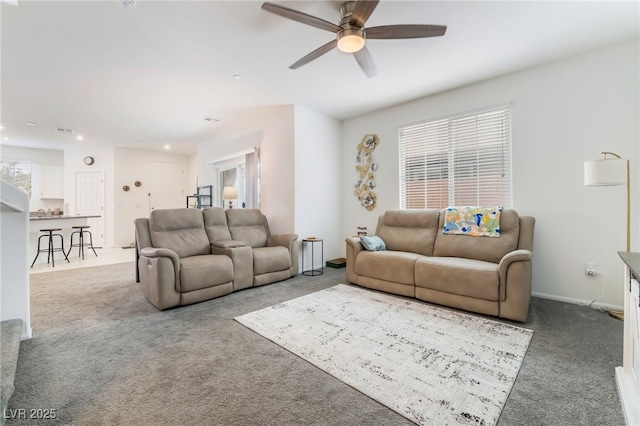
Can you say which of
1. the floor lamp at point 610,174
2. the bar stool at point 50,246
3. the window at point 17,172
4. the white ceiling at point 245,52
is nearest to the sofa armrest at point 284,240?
the white ceiling at point 245,52

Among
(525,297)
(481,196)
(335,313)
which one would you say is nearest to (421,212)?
(481,196)

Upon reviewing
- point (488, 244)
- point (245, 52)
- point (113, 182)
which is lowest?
point (488, 244)

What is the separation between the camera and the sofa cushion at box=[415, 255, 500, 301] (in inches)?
102

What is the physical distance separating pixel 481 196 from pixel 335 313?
2542 mm

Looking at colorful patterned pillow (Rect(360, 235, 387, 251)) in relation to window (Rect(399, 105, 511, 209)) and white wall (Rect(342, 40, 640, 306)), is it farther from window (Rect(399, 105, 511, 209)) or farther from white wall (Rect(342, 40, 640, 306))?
white wall (Rect(342, 40, 640, 306))

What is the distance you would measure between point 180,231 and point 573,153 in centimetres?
487

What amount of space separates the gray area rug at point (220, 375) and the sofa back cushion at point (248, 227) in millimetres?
1553

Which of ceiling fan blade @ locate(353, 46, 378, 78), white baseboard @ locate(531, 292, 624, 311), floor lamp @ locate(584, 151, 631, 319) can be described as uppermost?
ceiling fan blade @ locate(353, 46, 378, 78)

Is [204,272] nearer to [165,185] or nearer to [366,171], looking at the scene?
[366,171]

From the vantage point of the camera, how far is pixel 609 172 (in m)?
2.46

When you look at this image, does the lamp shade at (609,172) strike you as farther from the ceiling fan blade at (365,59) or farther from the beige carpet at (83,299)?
the beige carpet at (83,299)

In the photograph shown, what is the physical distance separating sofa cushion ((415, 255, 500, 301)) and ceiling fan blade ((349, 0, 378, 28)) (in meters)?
2.38

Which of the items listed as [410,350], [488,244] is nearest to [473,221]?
[488,244]

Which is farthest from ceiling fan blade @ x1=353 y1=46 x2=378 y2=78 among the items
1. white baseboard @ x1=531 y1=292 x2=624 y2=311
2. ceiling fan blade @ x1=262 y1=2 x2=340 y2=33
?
white baseboard @ x1=531 y1=292 x2=624 y2=311
